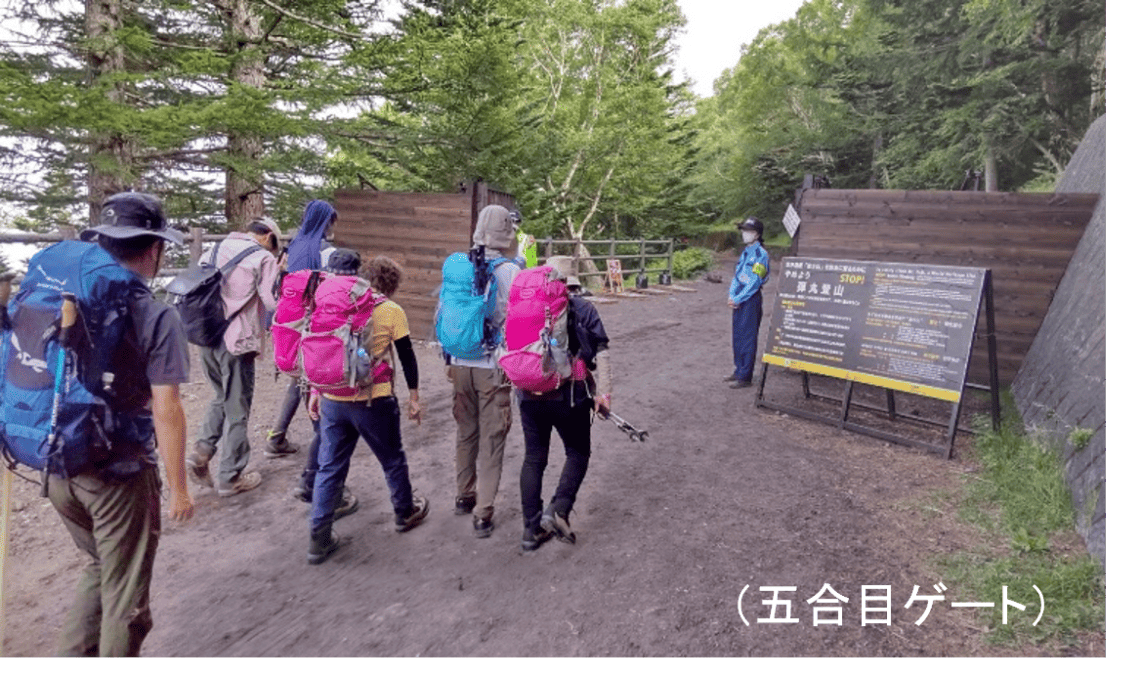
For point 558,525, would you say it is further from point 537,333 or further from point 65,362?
point 65,362

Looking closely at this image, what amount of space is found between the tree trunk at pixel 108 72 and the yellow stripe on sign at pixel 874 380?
8283 mm

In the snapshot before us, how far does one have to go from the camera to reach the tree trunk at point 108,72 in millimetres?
7430

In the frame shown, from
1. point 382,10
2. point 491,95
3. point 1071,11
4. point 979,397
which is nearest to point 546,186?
point 491,95

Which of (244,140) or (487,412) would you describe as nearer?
(487,412)

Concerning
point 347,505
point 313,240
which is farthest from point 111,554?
point 313,240

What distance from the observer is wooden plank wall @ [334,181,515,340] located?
9.49m

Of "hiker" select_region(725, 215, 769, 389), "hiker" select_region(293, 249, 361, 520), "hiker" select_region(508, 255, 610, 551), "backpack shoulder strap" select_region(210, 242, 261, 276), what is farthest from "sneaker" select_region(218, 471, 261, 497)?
"hiker" select_region(725, 215, 769, 389)

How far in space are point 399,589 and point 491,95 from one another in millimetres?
10461

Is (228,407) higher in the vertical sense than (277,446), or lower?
higher

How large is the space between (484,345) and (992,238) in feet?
20.5

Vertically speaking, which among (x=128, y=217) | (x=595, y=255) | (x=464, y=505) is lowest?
(x=464, y=505)

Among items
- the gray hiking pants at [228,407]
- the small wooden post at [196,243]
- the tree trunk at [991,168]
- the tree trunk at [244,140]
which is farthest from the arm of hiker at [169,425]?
the tree trunk at [991,168]

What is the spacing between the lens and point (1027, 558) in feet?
12.3

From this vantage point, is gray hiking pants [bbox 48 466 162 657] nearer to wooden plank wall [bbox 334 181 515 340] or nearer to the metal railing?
wooden plank wall [bbox 334 181 515 340]
